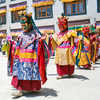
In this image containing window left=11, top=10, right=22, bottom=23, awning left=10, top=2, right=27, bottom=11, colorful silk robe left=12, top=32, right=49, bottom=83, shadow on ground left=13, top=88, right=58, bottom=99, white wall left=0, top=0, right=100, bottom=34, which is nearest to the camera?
colorful silk robe left=12, top=32, right=49, bottom=83

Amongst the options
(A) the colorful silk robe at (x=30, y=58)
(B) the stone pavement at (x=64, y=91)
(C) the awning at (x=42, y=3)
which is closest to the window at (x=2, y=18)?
(C) the awning at (x=42, y=3)

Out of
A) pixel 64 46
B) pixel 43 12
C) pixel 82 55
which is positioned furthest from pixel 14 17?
pixel 64 46

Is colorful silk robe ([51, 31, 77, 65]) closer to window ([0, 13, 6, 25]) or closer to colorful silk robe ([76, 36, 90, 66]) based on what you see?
colorful silk robe ([76, 36, 90, 66])

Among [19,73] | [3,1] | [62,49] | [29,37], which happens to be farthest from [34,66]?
[3,1]

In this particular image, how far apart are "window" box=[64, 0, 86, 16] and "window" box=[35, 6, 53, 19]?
157cm

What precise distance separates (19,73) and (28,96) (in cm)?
51

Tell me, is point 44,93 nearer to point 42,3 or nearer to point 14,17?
point 42,3

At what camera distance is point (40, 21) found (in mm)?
17188

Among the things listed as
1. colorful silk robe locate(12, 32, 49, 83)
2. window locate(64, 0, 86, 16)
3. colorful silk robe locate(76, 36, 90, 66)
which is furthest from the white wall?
colorful silk robe locate(12, 32, 49, 83)

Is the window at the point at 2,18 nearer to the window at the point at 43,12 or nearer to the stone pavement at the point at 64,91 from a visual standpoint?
the window at the point at 43,12

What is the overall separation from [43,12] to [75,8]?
3187mm

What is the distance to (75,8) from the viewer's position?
1559 centimetres

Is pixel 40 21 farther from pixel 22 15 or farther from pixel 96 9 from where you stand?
pixel 22 15

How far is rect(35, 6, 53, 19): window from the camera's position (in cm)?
1675
